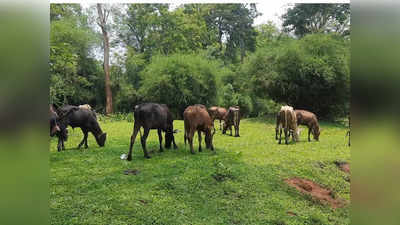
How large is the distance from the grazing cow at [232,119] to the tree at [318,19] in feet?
4.66

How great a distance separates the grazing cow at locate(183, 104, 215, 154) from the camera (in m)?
3.82

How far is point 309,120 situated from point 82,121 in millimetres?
3342

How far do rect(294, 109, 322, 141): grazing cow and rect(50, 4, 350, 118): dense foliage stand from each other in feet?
0.32

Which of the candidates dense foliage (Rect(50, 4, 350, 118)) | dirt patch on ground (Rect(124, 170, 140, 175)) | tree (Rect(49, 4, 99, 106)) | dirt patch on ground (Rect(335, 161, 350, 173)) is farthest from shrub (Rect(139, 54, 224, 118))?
dirt patch on ground (Rect(335, 161, 350, 173))

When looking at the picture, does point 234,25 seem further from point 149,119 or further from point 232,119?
point 149,119

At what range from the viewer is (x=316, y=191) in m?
3.31

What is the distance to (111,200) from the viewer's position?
286cm

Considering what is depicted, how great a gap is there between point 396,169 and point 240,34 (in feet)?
9.14

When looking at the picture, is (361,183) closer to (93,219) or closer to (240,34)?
(93,219)

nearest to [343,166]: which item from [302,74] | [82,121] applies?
[302,74]

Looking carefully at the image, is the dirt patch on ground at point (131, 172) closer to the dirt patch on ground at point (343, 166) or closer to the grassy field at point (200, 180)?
the grassy field at point (200, 180)

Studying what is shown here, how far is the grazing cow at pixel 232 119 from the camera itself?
3.80m

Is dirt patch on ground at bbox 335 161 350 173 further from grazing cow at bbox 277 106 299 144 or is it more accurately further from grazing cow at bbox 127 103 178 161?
grazing cow at bbox 127 103 178 161

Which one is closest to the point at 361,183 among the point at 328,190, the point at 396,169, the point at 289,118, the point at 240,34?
the point at 396,169
